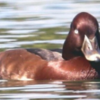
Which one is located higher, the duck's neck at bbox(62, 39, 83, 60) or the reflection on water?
the duck's neck at bbox(62, 39, 83, 60)

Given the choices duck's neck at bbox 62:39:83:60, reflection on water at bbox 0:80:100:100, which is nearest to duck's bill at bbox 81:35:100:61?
duck's neck at bbox 62:39:83:60

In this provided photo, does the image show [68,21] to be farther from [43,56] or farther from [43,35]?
[43,56]

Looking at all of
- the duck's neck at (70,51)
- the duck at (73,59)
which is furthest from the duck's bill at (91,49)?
the duck's neck at (70,51)

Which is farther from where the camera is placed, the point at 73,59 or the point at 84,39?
the point at 73,59

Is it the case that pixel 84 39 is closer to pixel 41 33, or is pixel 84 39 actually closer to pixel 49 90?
pixel 49 90

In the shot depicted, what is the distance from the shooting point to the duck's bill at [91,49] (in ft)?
35.4

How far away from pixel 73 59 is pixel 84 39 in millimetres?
372

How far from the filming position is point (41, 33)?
15.0 m

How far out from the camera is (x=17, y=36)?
48.1 ft

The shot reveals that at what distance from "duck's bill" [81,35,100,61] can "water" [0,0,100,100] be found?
41 cm

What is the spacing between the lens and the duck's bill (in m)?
10.8

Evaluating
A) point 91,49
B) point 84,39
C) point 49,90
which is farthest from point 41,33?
point 49,90

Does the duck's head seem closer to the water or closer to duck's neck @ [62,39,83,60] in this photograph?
duck's neck @ [62,39,83,60]

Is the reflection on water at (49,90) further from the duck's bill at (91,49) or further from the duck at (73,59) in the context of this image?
the duck's bill at (91,49)
